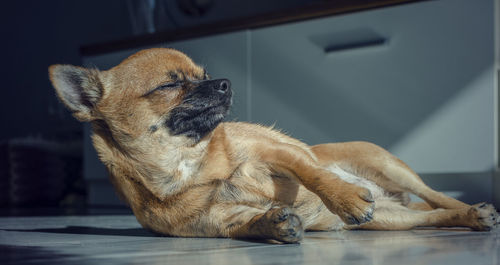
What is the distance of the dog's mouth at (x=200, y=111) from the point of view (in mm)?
1582

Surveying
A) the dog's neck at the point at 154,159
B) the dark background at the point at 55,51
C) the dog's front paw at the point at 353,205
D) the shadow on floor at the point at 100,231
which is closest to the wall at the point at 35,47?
the dark background at the point at 55,51

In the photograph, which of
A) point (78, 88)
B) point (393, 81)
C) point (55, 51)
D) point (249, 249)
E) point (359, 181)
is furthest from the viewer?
point (55, 51)

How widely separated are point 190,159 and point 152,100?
0.20 metres

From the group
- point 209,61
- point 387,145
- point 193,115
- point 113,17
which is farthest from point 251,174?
point 113,17

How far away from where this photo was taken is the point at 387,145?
2.37 meters

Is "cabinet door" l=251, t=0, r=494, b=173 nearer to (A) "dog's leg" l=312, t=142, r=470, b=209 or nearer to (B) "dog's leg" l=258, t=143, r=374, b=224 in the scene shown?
(A) "dog's leg" l=312, t=142, r=470, b=209

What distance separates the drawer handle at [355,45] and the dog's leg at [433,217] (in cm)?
81

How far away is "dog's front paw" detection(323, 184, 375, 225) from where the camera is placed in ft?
4.24

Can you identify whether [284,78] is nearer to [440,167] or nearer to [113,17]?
[440,167]

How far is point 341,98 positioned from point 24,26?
2868 millimetres

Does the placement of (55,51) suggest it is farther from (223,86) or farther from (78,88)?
(223,86)

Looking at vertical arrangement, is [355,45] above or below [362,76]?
above

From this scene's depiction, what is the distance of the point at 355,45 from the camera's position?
7.98 feet

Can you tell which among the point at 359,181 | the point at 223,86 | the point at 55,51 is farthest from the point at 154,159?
the point at 55,51
